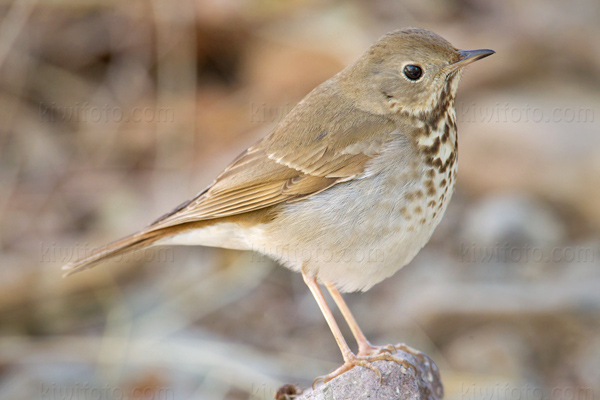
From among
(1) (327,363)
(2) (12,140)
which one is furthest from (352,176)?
(2) (12,140)

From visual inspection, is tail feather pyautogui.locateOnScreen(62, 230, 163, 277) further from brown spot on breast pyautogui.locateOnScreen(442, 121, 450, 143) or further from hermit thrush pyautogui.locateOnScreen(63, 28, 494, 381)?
brown spot on breast pyautogui.locateOnScreen(442, 121, 450, 143)

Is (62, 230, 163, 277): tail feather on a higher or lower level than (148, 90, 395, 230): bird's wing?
lower

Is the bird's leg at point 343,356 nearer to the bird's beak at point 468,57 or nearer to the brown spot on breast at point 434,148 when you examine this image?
the brown spot on breast at point 434,148

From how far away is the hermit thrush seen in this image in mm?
4055

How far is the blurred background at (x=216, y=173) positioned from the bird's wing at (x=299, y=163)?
189 cm

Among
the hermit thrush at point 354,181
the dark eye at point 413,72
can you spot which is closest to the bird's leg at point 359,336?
the hermit thrush at point 354,181

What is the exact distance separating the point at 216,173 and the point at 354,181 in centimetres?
335

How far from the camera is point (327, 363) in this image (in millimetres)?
6090

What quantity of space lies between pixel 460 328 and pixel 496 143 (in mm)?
1874

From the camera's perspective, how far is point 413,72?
4.13m

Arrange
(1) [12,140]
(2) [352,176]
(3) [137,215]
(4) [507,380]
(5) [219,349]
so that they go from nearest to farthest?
(2) [352,176], (4) [507,380], (5) [219,349], (3) [137,215], (1) [12,140]

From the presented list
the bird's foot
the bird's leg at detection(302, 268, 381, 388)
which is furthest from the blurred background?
the bird's foot

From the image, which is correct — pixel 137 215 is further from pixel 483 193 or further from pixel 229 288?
pixel 483 193

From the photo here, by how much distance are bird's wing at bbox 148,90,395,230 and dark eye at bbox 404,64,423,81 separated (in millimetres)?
260
